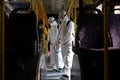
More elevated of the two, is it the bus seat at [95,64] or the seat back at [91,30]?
the seat back at [91,30]

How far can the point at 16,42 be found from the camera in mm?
3873

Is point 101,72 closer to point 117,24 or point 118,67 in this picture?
point 118,67

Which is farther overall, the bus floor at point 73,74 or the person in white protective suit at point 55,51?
the person in white protective suit at point 55,51

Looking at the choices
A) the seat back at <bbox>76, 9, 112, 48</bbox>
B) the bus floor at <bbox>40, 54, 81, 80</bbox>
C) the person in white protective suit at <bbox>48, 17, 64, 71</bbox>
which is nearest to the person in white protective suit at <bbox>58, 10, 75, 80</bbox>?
the bus floor at <bbox>40, 54, 81, 80</bbox>

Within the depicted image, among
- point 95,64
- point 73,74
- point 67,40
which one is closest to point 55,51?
point 67,40

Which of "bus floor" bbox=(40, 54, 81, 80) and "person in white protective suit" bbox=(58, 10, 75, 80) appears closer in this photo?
"bus floor" bbox=(40, 54, 81, 80)

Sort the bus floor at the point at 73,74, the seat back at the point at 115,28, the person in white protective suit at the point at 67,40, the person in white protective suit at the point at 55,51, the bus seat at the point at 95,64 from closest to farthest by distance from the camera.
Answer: the bus seat at the point at 95,64, the bus floor at the point at 73,74, the seat back at the point at 115,28, the person in white protective suit at the point at 67,40, the person in white protective suit at the point at 55,51

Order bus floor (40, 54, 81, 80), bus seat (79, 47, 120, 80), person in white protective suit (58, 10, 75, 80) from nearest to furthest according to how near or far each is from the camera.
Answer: bus seat (79, 47, 120, 80)
bus floor (40, 54, 81, 80)
person in white protective suit (58, 10, 75, 80)

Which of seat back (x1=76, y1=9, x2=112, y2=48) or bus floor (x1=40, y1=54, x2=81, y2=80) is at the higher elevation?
seat back (x1=76, y1=9, x2=112, y2=48)

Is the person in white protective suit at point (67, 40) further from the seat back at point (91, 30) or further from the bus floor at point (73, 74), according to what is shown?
the seat back at point (91, 30)

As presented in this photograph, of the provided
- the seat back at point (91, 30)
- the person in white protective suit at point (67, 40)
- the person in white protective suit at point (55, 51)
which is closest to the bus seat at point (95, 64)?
the seat back at point (91, 30)

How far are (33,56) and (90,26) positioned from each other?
3.35 ft

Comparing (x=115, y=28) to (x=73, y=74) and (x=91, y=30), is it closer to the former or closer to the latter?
(x=91, y=30)

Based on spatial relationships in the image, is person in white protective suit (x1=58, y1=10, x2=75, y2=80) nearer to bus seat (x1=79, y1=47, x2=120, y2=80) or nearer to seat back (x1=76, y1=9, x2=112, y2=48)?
seat back (x1=76, y1=9, x2=112, y2=48)
